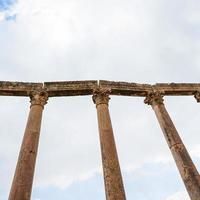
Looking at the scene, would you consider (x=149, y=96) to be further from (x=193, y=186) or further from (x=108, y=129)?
(x=193, y=186)

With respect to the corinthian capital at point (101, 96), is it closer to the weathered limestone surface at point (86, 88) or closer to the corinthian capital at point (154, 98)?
the weathered limestone surface at point (86, 88)

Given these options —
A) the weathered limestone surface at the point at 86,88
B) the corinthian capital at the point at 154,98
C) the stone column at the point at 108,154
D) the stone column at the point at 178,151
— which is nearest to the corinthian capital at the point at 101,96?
the stone column at the point at 108,154

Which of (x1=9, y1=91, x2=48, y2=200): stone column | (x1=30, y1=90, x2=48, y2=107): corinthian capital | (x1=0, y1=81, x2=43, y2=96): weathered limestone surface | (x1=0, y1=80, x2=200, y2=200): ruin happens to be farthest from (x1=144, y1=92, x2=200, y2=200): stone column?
(x1=0, y1=81, x2=43, y2=96): weathered limestone surface

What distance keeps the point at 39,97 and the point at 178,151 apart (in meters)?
10.6

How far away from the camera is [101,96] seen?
19.8 m

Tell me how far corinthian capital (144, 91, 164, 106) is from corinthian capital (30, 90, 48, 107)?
27.0 ft

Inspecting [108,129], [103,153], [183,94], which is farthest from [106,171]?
[183,94]

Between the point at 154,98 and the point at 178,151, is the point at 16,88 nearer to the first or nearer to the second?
the point at 154,98

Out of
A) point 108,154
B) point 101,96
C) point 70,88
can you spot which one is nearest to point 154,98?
point 101,96

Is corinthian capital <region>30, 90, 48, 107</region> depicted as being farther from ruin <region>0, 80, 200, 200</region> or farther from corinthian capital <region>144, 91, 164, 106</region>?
corinthian capital <region>144, 91, 164, 106</region>

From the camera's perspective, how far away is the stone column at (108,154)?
44.9 feet

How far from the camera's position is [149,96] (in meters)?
21.4

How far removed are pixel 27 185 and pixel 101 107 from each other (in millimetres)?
7725

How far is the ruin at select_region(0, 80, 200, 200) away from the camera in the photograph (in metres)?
14.0
